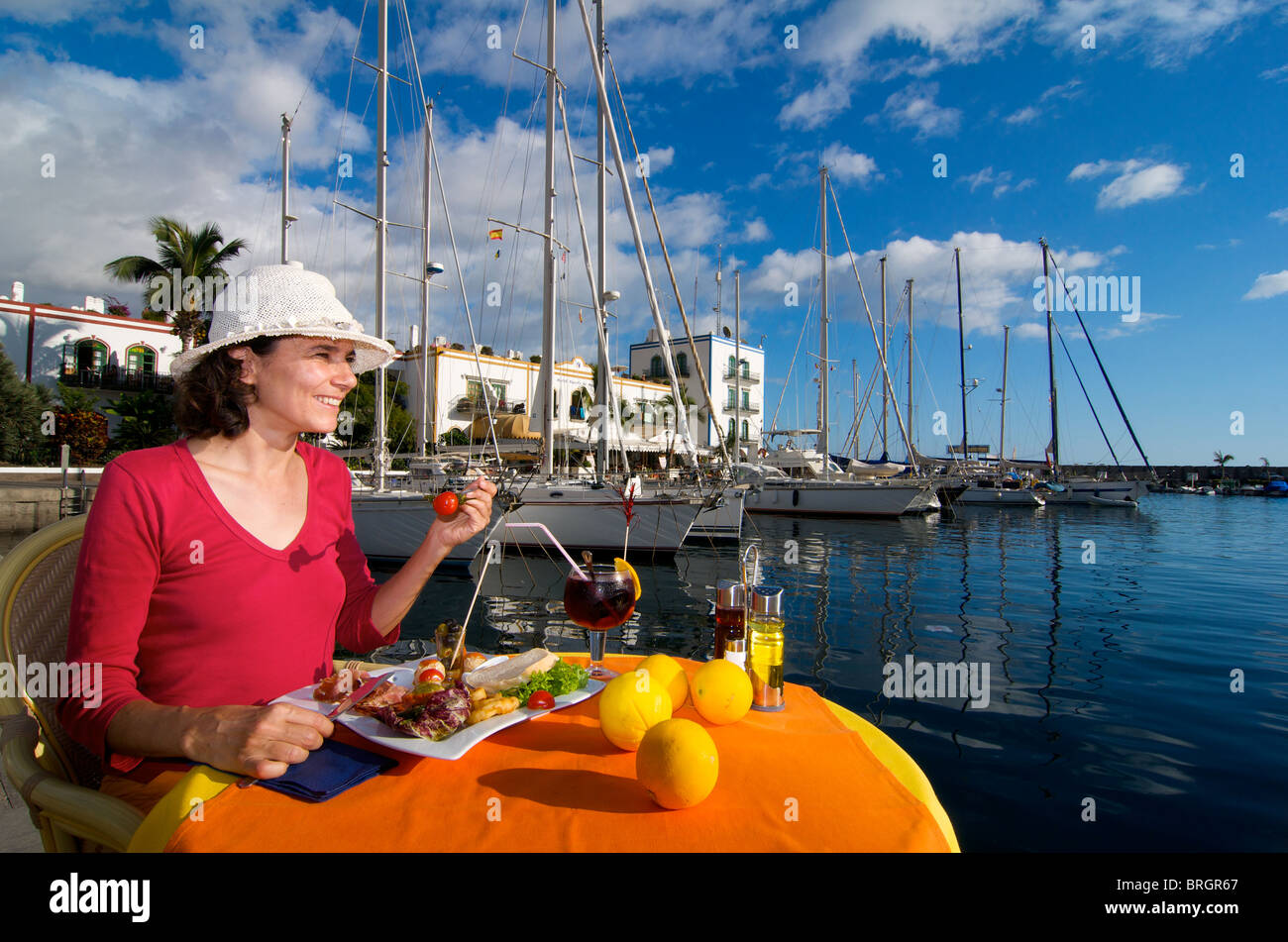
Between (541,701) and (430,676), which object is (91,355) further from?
(541,701)

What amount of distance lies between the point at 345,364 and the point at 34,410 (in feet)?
94.5

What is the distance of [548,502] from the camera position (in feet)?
47.4

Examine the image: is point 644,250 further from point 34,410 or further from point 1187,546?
point 34,410

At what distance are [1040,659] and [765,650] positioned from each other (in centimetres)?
765

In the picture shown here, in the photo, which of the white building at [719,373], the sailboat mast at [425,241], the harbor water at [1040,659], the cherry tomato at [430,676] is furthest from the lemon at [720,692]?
the white building at [719,373]

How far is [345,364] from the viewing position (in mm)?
1942

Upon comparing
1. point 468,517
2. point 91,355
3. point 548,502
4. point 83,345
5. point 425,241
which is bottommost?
point 548,502

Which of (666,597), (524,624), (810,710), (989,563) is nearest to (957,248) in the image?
(989,563)

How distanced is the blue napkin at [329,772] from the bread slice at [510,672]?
353 mm

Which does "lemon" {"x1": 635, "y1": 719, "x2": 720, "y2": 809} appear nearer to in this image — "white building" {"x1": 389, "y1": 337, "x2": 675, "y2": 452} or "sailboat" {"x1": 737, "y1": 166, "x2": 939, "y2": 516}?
"sailboat" {"x1": 737, "y1": 166, "x2": 939, "y2": 516}

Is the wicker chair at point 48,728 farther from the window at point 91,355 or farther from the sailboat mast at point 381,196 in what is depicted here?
the window at point 91,355

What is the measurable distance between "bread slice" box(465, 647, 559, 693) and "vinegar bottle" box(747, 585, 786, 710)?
0.55 meters

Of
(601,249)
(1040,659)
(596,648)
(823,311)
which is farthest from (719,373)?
Result: (596,648)

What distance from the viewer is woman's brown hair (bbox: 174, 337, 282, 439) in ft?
5.75
